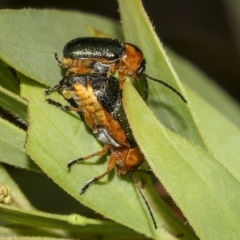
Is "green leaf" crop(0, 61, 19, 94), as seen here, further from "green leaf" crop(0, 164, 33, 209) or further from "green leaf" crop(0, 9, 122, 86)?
"green leaf" crop(0, 164, 33, 209)

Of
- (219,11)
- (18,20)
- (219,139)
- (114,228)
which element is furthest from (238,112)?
(219,11)

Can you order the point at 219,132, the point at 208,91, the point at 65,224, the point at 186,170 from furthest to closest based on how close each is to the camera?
the point at 208,91
the point at 219,132
the point at 65,224
the point at 186,170

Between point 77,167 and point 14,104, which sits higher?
point 14,104

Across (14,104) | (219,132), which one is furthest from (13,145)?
(219,132)

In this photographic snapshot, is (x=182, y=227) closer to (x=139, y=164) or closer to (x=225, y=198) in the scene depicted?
(x=139, y=164)

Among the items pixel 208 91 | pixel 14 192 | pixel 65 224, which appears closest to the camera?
pixel 65 224

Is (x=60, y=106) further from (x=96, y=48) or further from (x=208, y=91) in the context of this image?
(x=208, y=91)

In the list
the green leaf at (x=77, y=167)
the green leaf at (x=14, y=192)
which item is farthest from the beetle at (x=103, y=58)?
the green leaf at (x=14, y=192)
